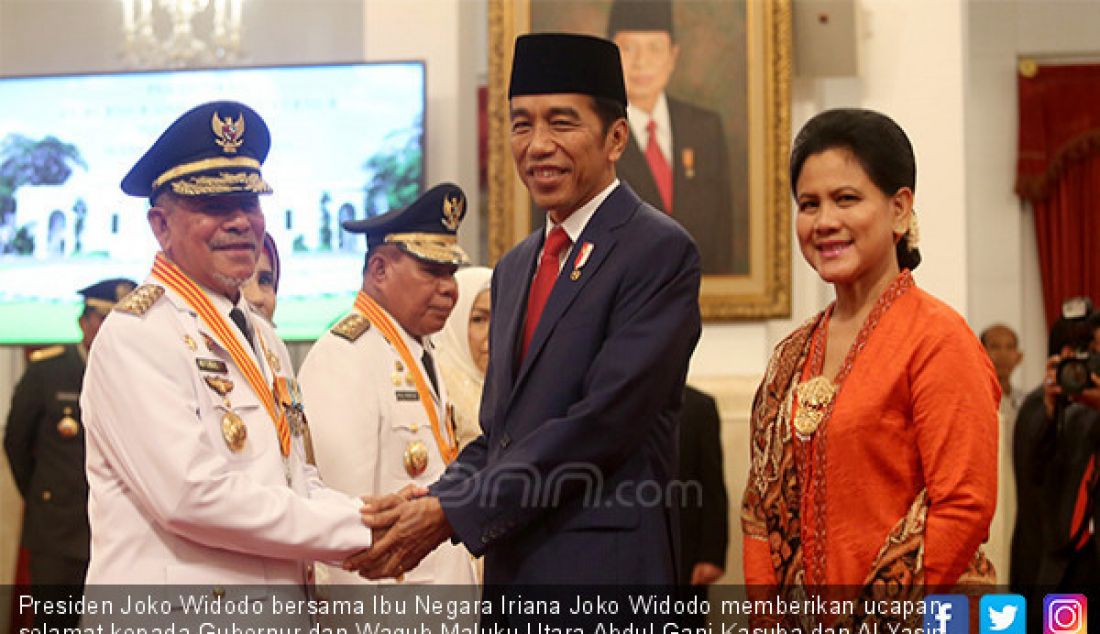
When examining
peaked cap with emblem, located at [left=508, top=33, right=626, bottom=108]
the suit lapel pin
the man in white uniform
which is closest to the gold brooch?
Answer: the suit lapel pin

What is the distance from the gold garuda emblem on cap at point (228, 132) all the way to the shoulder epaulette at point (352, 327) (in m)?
1.09

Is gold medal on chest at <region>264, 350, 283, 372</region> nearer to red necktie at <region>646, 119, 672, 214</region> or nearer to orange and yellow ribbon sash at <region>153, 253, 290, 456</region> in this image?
orange and yellow ribbon sash at <region>153, 253, 290, 456</region>

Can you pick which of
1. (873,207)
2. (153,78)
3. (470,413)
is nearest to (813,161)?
(873,207)

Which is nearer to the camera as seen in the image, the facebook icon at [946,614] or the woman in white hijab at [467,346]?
the facebook icon at [946,614]

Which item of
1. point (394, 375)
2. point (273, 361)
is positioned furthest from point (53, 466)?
Result: point (273, 361)

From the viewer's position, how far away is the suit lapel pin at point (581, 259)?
2.86 metres

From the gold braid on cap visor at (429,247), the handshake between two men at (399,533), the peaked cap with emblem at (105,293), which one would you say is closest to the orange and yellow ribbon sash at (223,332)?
the handshake between two men at (399,533)

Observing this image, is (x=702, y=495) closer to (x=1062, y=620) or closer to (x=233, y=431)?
(x=1062, y=620)

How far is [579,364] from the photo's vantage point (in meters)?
2.81

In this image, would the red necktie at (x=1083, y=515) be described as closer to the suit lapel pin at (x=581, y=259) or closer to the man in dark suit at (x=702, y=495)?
the man in dark suit at (x=702, y=495)

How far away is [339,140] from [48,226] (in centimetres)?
168

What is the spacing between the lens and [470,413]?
17.4 ft

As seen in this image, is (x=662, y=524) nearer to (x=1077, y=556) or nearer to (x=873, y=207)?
(x=873, y=207)

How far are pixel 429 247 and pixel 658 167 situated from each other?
116 inches
